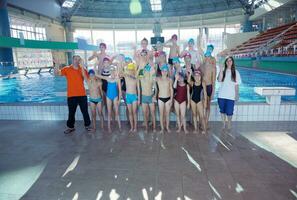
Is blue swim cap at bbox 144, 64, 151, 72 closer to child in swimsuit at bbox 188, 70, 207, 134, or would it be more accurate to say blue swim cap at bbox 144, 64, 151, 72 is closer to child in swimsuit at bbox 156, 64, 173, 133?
child in swimsuit at bbox 156, 64, 173, 133

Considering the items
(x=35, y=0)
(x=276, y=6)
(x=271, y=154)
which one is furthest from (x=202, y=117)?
(x=35, y=0)

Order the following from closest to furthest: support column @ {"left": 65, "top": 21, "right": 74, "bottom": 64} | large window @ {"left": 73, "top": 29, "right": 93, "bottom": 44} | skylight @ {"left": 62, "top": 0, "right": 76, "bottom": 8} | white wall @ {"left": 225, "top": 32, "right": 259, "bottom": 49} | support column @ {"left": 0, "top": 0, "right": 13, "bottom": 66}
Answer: support column @ {"left": 0, "top": 0, "right": 13, "bottom": 66}
white wall @ {"left": 225, "top": 32, "right": 259, "bottom": 49}
skylight @ {"left": 62, "top": 0, "right": 76, "bottom": 8}
support column @ {"left": 65, "top": 21, "right": 74, "bottom": 64}
large window @ {"left": 73, "top": 29, "right": 93, "bottom": 44}

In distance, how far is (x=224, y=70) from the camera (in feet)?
11.5

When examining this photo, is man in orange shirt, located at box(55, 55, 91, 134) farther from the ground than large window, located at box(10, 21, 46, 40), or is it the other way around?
large window, located at box(10, 21, 46, 40)

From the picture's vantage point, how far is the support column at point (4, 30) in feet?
44.9

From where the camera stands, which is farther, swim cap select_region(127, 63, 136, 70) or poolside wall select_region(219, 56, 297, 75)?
poolside wall select_region(219, 56, 297, 75)

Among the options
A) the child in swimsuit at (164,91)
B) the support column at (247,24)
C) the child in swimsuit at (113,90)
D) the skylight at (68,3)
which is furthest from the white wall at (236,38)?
the child in swimsuit at (113,90)

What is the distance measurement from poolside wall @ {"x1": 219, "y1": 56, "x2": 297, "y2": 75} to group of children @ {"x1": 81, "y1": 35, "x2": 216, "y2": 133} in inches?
163

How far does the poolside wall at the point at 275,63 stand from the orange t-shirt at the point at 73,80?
5245mm

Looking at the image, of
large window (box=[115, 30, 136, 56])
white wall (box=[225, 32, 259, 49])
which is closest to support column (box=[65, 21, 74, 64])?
large window (box=[115, 30, 136, 56])

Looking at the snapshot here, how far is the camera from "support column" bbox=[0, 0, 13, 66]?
1370 centimetres

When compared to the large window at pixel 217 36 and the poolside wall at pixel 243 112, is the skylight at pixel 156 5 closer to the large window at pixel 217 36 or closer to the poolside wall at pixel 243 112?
the large window at pixel 217 36

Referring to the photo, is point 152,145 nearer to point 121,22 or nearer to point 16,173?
point 16,173

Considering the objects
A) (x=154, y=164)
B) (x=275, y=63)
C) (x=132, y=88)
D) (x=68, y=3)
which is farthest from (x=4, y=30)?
(x=275, y=63)
